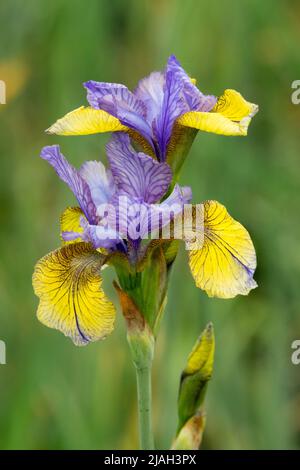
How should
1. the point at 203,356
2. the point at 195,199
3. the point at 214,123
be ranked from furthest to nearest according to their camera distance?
the point at 195,199 < the point at 203,356 < the point at 214,123

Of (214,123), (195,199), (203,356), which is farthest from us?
(195,199)

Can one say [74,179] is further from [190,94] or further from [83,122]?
[190,94]

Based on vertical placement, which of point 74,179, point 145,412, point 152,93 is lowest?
point 145,412

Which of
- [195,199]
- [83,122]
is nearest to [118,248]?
[83,122]

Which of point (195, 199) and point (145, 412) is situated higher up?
point (195, 199)

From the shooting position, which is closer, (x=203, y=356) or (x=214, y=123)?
(x=214, y=123)

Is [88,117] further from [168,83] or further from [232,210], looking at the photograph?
[232,210]

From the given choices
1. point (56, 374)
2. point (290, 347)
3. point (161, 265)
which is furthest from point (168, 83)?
point (290, 347)
